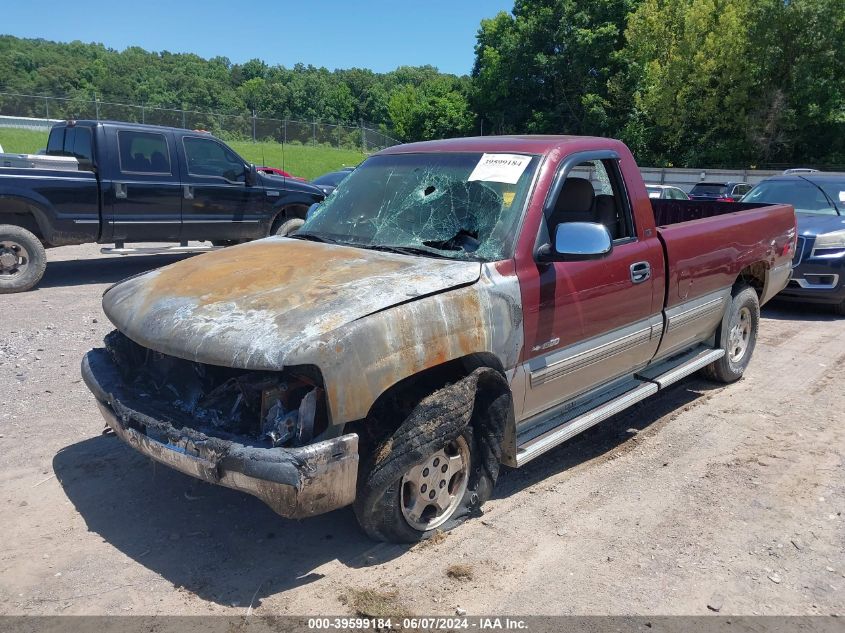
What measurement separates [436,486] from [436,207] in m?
1.65

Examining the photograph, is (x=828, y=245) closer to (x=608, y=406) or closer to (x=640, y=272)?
(x=640, y=272)

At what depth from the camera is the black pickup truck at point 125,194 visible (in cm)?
903

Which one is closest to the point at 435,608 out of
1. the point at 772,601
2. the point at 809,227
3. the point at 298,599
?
the point at 298,599

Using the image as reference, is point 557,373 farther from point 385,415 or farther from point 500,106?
point 500,106

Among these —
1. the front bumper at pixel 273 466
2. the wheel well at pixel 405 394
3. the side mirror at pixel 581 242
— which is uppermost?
the side mirror at pixel 581 242

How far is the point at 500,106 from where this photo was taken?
1858 inches

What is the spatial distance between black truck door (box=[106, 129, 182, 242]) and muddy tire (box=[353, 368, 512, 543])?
7591 millimetres

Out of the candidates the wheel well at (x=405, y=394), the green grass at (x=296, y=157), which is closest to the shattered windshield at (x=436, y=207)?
the wheel well at (x=405, y=394)

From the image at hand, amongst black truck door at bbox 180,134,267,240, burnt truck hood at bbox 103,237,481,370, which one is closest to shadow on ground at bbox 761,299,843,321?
burnt truck hood at bbox 103,237,481,370

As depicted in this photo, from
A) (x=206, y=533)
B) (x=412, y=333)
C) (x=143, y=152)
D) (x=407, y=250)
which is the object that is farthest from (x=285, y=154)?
(x=412, y=333)

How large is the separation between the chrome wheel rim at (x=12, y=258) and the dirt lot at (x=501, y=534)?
4181mm

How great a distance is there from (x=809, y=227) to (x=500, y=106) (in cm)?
4030

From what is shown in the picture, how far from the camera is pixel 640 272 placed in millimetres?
4656

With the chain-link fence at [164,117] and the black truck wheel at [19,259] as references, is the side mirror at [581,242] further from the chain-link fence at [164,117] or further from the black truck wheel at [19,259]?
the chain-link fence at [164,117]
